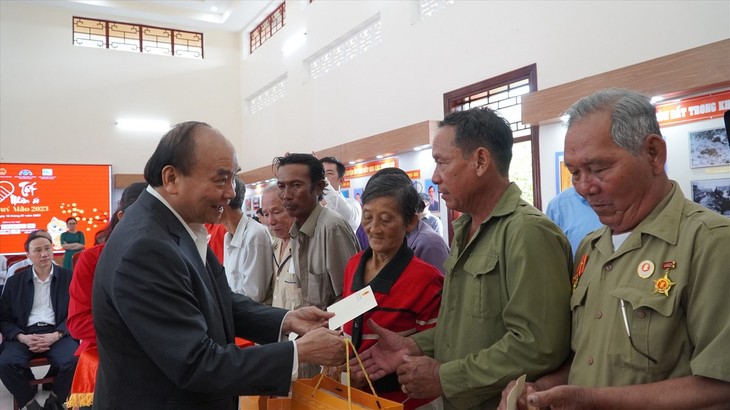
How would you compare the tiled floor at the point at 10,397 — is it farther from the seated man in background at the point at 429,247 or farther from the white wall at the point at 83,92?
the white wall at the point at 83,92

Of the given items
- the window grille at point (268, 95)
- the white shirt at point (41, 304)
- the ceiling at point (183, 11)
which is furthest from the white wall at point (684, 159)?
the ceiling at point (183, 11)

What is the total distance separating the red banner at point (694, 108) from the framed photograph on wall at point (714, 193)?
417mm

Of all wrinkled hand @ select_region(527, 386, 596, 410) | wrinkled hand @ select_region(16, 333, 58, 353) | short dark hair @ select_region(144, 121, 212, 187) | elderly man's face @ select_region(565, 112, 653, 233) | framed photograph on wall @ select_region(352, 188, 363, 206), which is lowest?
wrinkled hand @ select_region(16, 333, 58, 353)

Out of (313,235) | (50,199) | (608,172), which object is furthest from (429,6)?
(50,199)

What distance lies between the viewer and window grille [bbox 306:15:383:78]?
8102mm

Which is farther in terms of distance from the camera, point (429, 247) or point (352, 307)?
point (429, 247)

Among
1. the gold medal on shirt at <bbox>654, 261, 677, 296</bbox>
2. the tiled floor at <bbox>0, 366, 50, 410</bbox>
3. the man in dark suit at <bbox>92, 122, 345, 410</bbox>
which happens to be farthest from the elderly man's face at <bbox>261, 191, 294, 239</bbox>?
the tiled floor at <bbox>0, 366, 50, 410</bbox>

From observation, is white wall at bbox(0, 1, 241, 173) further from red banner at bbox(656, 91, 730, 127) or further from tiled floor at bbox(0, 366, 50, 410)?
red banner at bbox(656, 91, 730, 127)

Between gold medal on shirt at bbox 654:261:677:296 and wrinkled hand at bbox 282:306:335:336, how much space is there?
1.10 meters

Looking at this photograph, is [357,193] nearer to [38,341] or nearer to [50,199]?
[38,341]

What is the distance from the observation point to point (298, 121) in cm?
1065

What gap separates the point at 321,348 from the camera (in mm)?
1560

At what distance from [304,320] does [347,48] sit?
772cm

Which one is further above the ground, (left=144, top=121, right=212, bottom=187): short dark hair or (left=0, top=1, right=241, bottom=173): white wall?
(left=0, top=1, right=241, bottom=173): white wall
